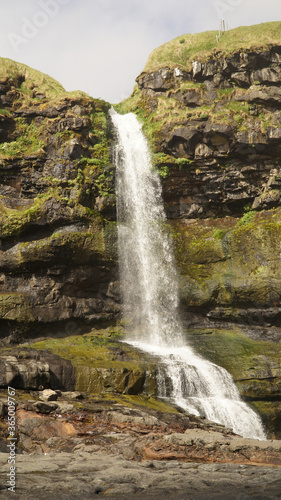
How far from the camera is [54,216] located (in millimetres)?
24812

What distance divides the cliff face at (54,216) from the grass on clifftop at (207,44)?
7.66 metres

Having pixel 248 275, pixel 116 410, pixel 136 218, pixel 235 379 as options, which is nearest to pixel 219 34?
pixel 136 218

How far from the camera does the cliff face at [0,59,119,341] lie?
23938mm

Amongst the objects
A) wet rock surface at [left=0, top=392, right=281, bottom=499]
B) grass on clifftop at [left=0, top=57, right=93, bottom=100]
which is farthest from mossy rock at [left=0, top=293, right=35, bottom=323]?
grass on clifftop at [left=0, top=57, right=93, bottom=100]

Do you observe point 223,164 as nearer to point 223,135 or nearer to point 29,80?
point 223,135

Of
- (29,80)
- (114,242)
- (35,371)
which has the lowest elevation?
(35,371)

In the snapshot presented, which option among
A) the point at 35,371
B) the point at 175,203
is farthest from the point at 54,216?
the point at 35,371

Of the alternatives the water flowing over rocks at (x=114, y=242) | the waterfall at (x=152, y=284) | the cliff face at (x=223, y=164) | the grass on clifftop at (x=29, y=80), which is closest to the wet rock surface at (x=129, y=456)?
the water flowing over rocks at (x=114, y=242)

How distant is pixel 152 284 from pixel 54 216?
7214mm

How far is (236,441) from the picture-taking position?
37.9 feet

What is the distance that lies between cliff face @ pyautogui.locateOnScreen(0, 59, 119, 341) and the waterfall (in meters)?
1.06

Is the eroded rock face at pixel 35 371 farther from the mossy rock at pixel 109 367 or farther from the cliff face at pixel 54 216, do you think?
the cliff face at pixel 54 216

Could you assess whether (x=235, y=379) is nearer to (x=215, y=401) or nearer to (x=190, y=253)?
(x=215, y=401)

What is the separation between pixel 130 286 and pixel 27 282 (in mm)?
6126
